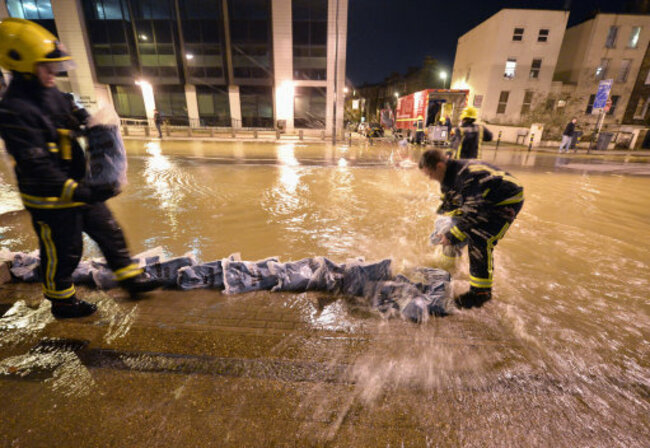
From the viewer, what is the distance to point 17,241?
3955 mm

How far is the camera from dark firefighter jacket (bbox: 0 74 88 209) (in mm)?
1832

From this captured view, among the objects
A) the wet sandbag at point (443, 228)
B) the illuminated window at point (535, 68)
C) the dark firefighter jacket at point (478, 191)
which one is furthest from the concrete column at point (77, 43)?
the illuminated window at point (535, 68)

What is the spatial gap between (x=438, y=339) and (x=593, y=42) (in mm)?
31797

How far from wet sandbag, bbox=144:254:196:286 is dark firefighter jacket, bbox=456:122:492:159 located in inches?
226

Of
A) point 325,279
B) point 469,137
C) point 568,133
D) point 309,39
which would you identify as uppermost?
point 309,39

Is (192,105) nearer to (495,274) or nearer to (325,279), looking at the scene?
(325,279)

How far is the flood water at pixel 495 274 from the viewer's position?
180 centimetres

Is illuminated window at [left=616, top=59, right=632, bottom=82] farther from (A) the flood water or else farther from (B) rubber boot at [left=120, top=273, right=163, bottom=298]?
(B) rubber boot at [left=120, top=273, right=163, bottom=298]

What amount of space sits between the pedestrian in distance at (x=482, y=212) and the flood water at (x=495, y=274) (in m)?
0.22

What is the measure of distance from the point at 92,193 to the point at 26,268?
157 centimetres

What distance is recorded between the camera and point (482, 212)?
2.78 meters

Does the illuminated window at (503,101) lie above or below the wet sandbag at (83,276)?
above

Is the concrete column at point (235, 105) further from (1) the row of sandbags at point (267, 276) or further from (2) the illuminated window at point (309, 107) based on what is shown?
(1) the row of sandbags at point (267, 276)

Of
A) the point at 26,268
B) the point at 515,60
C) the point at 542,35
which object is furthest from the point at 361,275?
the point at 542,35
